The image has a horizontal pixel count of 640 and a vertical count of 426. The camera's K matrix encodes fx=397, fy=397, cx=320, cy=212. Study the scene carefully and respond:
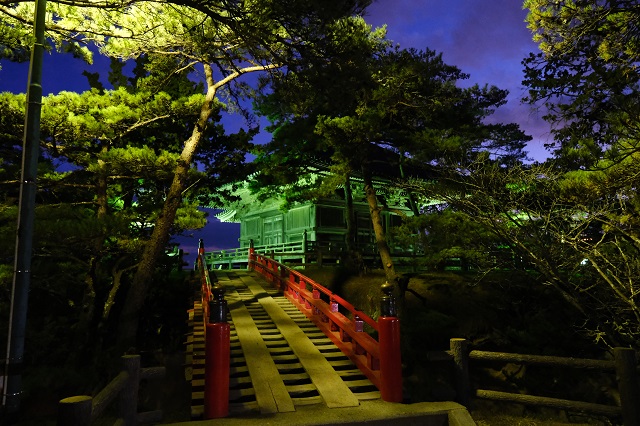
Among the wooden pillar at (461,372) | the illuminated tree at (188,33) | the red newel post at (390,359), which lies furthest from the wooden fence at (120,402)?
the illuminated tree at (188,33)

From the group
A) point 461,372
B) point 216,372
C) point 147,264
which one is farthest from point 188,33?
point 461,372

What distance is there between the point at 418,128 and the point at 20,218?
440 inches

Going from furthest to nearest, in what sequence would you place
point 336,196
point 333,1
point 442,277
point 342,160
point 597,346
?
point 336,196 < point 442,277 < point 342,160 < point 597,346 < point 333,1

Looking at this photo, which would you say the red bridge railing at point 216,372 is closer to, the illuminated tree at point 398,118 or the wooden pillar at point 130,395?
the wooden pillar at point 130,395

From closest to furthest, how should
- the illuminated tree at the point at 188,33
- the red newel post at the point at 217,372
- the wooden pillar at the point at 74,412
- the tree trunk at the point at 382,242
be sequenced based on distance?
the wooden pillar at the point at 74,412 < the red newel post at the point at 217,372 < the illuminated tree at the point at 188,33 < the tree trunk at the point at 382,242

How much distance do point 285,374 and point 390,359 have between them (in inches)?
71.9

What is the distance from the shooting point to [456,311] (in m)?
12.6

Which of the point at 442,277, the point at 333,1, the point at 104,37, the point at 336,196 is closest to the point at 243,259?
the point at 336,196

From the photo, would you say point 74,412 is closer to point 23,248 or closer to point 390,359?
point 23,248

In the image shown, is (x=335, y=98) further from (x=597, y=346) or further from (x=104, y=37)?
(x=597, y=346)

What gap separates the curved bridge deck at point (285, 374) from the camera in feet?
15.3

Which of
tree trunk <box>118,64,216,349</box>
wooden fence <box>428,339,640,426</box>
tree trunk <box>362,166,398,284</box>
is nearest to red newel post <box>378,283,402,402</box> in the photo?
wooden fence <box>428,339,640,426</box>

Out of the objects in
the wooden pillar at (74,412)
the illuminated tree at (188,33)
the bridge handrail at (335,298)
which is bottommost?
the wooden pillar at (74,412)

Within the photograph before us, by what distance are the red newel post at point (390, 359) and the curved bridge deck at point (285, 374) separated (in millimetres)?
165
